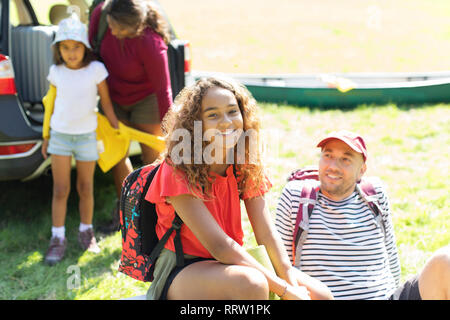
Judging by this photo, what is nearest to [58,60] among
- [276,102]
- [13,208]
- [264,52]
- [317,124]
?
[13,208]

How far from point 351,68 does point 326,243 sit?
942 cm

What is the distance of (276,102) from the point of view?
8.09 meters

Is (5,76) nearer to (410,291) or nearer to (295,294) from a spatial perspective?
(295,294)

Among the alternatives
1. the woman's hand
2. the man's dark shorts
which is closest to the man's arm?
the man's dark shorts

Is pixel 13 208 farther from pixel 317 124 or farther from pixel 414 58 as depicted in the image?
pixel 414 58

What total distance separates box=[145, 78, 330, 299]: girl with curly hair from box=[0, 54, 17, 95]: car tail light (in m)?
1.80

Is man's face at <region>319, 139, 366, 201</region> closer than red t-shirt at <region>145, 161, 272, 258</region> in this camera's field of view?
No

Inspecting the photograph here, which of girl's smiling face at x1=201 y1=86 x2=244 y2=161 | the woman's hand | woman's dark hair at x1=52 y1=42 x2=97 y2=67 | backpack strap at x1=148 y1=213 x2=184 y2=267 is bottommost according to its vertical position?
the woman's hand

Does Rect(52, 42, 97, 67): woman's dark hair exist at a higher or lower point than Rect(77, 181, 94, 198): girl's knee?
higher

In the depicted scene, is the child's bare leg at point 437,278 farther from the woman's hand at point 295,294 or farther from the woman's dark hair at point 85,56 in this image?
the woman's dark hair at point 85,56

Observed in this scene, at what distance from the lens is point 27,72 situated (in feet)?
15.9

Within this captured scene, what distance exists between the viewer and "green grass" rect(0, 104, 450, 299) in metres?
3.58

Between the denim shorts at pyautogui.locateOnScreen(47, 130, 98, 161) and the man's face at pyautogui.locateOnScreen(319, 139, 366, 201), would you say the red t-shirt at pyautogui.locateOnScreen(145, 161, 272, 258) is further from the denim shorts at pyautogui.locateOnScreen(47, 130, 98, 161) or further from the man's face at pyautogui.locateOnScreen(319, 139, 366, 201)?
the denim shorts at pyautogui.locateOnScreen(47, 130, 98, 161)

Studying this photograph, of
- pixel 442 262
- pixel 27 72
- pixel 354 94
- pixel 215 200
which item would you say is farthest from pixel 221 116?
pixel 354 94
